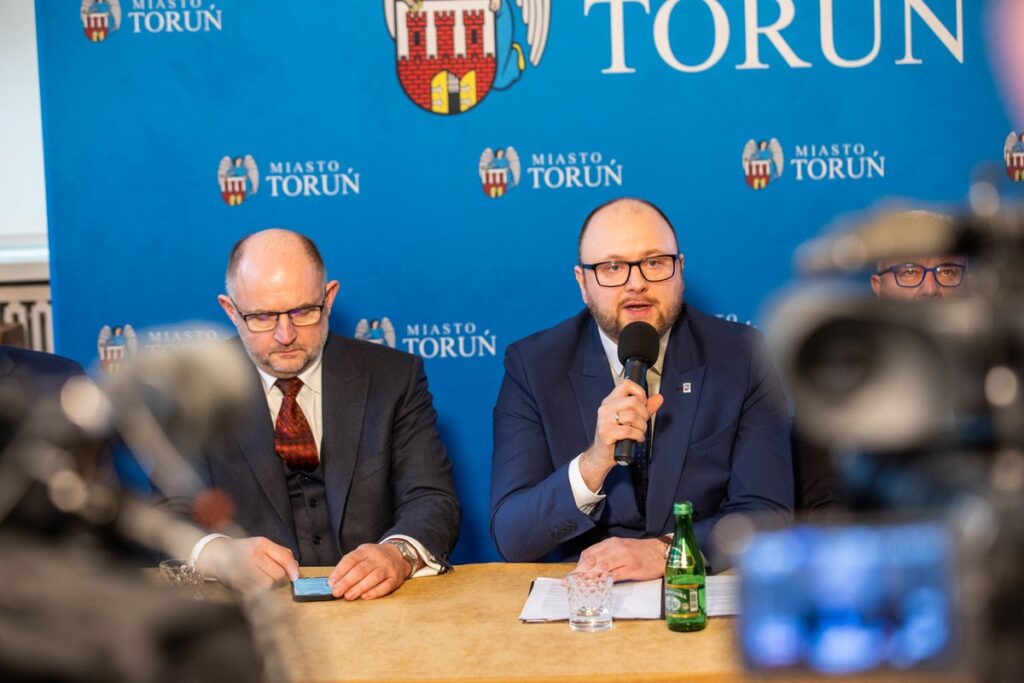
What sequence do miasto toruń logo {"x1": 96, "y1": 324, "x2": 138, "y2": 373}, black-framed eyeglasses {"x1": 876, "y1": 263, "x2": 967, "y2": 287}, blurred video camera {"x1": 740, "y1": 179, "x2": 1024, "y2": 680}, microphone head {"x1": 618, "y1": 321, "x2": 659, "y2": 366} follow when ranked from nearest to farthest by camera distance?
1. blurred video camera {"x1": 740, "y1": 179, "x2": 1024, "y2": 680}
2. black-framed eyeglasses {"x1": 876, "y1": 263, "x2": 967, "y2": 287}
3. microphone head {"x1": 618, "y1": 321, "x2": 659, "y2": 366}
4. miasto toruń logo {"x1": 96, "y1": 324, "x2": 138, "y2": 373}

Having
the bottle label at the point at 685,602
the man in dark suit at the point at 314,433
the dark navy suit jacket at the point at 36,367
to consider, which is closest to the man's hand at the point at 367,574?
the man in dark suit at the point at 314,433

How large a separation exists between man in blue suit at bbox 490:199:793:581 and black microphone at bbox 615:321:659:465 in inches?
4.3

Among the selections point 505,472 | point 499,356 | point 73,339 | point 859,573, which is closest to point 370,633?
point 505,472

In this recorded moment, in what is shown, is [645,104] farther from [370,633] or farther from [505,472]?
[370,633]

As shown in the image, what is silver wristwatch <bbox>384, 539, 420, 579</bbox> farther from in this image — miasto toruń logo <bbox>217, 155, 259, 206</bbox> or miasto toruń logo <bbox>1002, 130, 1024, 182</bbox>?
miasto toruń logo <bbox>1002, 130, 1024, 182</bbox>

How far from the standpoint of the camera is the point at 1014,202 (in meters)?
1.16

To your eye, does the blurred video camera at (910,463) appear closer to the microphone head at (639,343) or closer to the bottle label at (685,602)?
the bottle label at (685,602)

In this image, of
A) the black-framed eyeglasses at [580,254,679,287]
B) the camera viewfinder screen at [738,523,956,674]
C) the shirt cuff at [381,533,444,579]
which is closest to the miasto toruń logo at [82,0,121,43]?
the black-framed eyeglasses at [580,254,679,287]

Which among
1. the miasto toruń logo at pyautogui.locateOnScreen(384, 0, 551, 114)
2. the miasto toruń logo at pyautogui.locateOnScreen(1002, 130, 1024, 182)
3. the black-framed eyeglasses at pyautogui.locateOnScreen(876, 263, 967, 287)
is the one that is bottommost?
the black-framed eyeglasses at pyautogui.locateOnScreen(876, 263, 967, 287)

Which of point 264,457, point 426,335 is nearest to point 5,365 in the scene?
point 264,457

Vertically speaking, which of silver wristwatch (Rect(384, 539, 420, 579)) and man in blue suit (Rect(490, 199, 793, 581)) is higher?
man in blue suit (Rect(490, 199, 793, 581))

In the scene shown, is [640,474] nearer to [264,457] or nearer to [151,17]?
[264,457]

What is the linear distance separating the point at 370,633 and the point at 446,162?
187cm

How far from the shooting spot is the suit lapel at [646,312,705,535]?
3.09 meters
